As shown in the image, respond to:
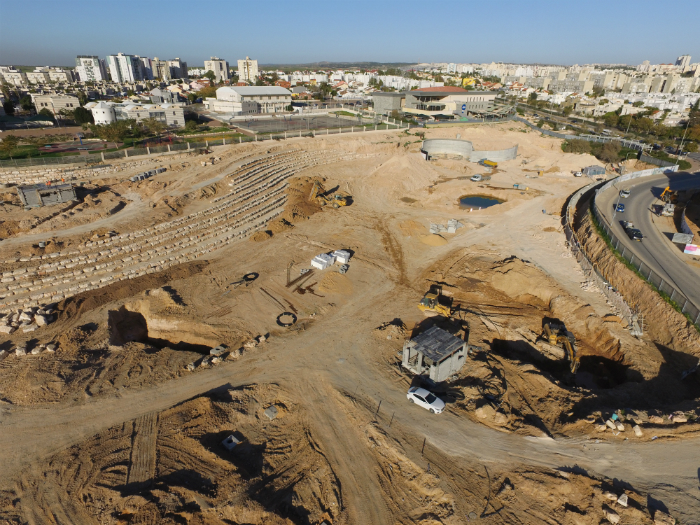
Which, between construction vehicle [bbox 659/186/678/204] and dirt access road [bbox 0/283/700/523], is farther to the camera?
construction vehicle [bbox 659/186/678/204]

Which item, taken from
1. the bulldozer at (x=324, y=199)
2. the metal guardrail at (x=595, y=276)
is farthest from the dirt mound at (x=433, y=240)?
the metal guardrail at (x=595, y=276)

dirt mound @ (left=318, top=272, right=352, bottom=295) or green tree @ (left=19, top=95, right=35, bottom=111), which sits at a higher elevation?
green tree @ (left=19, top=95, right=35, bottom=111)

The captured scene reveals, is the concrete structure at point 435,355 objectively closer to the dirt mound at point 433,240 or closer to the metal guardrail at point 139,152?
the dirt mound at point 433,240

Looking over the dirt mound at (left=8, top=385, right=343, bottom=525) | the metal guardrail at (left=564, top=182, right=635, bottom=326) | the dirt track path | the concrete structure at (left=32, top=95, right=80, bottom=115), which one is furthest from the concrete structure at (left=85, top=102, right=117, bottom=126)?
the metal guardrail at (left=564, top=182, right=635, bottom=326)

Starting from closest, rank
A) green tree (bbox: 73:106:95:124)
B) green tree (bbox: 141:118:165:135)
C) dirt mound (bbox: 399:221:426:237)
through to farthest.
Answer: dirt mound (bbox: 399:221:426:237)
green tree (bbox: 141:118:165:135)
green tree (bbox: 73:106:95:124)

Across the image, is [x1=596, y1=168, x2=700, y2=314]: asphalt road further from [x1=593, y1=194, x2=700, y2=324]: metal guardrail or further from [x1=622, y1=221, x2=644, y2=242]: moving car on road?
[x1=593, y1=194, x2=700, y2=324]: metal guardrail

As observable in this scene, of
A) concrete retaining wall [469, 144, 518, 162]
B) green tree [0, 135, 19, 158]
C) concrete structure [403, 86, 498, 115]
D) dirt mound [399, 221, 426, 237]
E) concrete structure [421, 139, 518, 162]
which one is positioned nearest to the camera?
dirt mound [399, 221, 426, 237]

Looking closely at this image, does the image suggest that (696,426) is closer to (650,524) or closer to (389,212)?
(650,524)

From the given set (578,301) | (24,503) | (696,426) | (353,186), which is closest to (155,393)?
(24,503)
